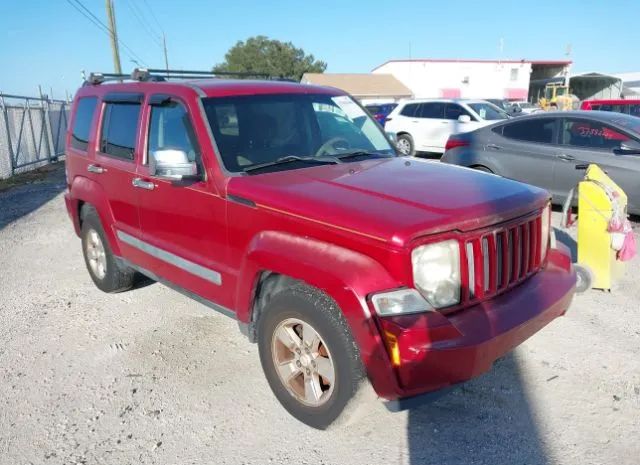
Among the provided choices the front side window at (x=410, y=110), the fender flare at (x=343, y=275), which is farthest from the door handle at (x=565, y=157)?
the front side window at (x=410, y=110)

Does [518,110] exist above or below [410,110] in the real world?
below

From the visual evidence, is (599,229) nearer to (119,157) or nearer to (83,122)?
(119,157)

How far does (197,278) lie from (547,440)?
246cm

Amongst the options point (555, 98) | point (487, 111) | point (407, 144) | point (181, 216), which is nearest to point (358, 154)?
point (181, 216)

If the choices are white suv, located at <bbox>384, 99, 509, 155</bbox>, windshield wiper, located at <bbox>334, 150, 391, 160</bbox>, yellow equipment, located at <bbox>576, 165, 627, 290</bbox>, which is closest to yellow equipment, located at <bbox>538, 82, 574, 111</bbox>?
white suv, located at <bbox>384, 99, 509, 155</bbox>

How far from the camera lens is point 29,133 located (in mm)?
15672

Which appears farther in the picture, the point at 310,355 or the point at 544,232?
the point at 544,232

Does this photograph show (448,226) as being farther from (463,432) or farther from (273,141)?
(273,141)

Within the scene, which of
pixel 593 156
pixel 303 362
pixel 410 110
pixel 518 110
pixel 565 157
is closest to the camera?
pixel 303 362

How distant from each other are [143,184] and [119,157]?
61 cm

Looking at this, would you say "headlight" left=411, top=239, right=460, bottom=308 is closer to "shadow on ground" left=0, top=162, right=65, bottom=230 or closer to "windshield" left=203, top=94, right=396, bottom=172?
"windshield" left=203, top=94, right=396, bottom=172

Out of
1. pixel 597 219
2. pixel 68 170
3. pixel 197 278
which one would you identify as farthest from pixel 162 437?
pixel 597 219

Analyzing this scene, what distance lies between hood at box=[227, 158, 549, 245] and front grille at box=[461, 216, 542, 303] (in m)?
0.08

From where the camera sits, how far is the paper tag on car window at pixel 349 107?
449 centimetres
